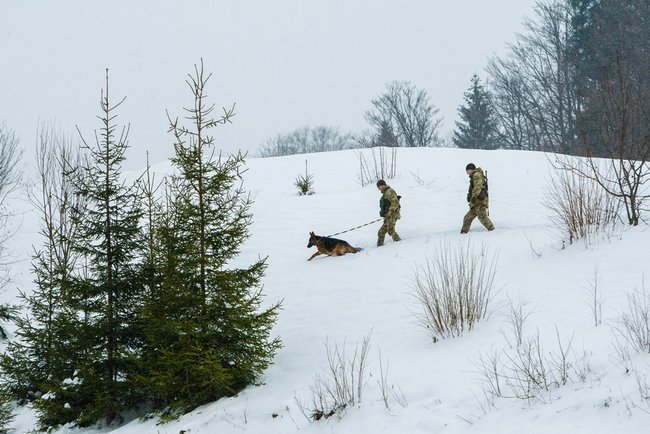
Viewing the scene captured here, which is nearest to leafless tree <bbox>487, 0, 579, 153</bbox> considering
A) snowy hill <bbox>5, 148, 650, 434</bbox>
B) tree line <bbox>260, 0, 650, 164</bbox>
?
tree line <bbox>260, 0, 650, 164</bbox>

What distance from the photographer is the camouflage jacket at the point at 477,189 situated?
39.4 feet

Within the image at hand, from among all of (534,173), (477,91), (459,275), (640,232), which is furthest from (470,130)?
(459,275)

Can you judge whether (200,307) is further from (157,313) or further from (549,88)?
(549,88)

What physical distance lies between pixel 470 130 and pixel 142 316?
124ft

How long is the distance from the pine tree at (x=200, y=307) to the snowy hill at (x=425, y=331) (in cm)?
41

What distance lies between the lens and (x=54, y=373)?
319 inches

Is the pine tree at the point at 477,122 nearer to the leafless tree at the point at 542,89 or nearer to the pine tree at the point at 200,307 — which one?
the leafless tree at the point at 542,89

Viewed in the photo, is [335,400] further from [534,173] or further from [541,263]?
[534,173]

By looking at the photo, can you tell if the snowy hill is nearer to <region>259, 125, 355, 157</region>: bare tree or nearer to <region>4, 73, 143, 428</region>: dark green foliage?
<region>4, 73, 143, 428</region>: dark green foliage

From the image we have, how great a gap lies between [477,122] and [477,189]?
1218 inches

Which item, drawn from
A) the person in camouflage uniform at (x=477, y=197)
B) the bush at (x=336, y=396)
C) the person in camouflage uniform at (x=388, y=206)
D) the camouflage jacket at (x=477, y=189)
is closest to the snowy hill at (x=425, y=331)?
the bush at (x=336, y=396)

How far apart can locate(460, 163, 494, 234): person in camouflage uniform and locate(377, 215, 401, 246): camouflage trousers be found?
160 cm

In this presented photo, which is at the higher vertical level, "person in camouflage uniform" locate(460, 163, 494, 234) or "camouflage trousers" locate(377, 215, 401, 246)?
"person in camouflage uniform" locate(460, 163, 494, 234)

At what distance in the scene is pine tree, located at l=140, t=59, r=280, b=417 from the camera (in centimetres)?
705
